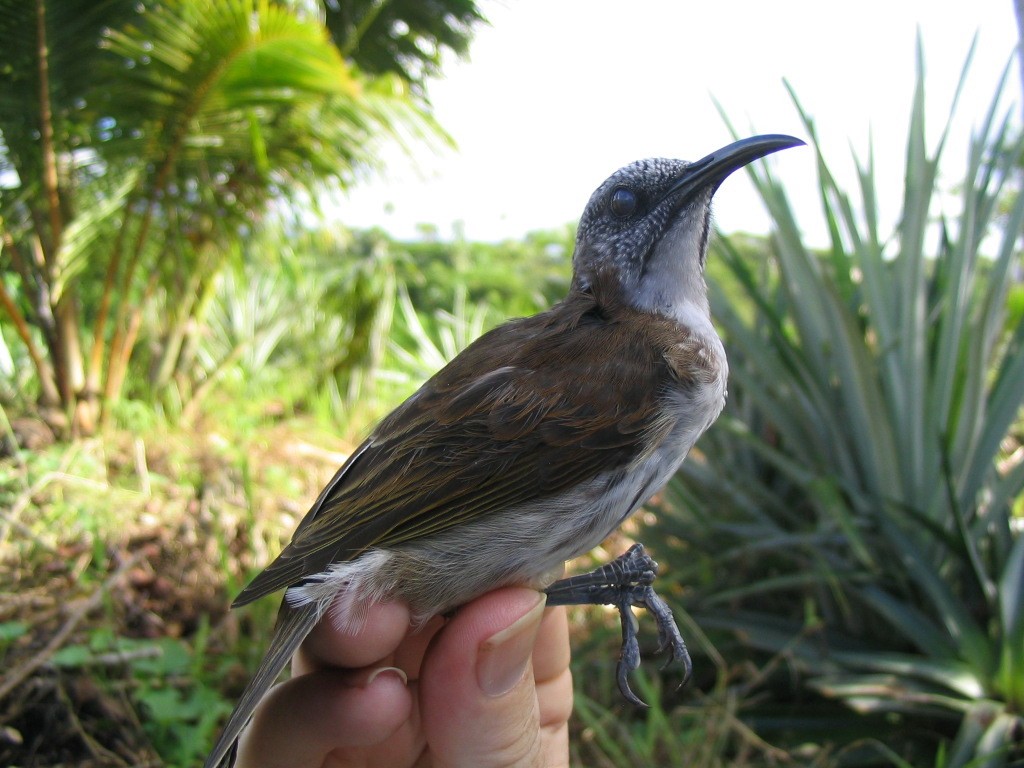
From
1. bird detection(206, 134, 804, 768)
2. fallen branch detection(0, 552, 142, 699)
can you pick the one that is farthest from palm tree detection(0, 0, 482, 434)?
bird detection(206, 134, 804, 768)

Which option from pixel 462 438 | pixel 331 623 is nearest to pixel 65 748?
pixel 331 623

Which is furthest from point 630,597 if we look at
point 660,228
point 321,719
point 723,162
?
point 723,162

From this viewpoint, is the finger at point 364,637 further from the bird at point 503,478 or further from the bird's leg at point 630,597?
the bird's leg at point 630,597

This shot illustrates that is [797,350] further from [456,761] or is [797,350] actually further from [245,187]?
[245,187]

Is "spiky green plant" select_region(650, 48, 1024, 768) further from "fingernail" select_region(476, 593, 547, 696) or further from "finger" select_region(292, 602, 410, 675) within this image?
"finger" select_region(292, 602, 410, 675)

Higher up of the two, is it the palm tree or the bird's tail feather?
the palm tree

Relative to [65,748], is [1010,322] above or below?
below
